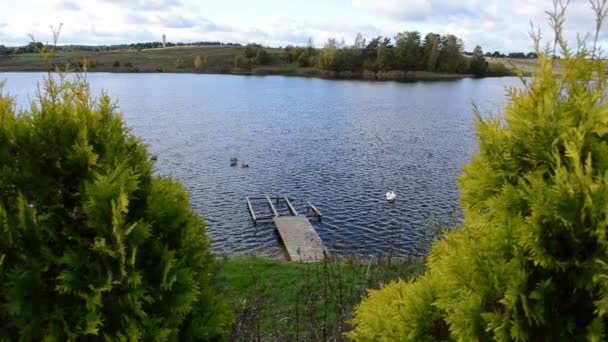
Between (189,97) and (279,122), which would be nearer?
(279,122)

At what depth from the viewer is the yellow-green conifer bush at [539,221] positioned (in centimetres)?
217

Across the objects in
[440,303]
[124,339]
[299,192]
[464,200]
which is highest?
[464,200]

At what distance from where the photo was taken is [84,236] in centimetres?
279

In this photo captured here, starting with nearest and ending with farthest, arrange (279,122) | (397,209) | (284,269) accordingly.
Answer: (284,269) → (397,209) → (279,122)

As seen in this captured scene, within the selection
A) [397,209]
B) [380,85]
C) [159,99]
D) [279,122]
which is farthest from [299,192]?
[380,85]

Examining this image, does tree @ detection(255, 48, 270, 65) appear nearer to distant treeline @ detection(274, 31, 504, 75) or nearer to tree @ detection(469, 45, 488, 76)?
distant treeline @ detection(274, 31, 504, 75)

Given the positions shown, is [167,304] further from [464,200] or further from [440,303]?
[464,200]

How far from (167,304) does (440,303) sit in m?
1.56

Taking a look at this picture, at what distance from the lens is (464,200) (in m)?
2.76

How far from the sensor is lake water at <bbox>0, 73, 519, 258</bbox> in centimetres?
2405

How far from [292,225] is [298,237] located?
1.48m

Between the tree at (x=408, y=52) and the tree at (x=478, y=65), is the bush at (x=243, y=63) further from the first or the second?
the tree at (x=478, y=65)

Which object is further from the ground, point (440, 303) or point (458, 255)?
point (458, 255)

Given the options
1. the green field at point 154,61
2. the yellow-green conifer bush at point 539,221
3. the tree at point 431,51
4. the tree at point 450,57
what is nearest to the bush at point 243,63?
the green field at point 154,61
